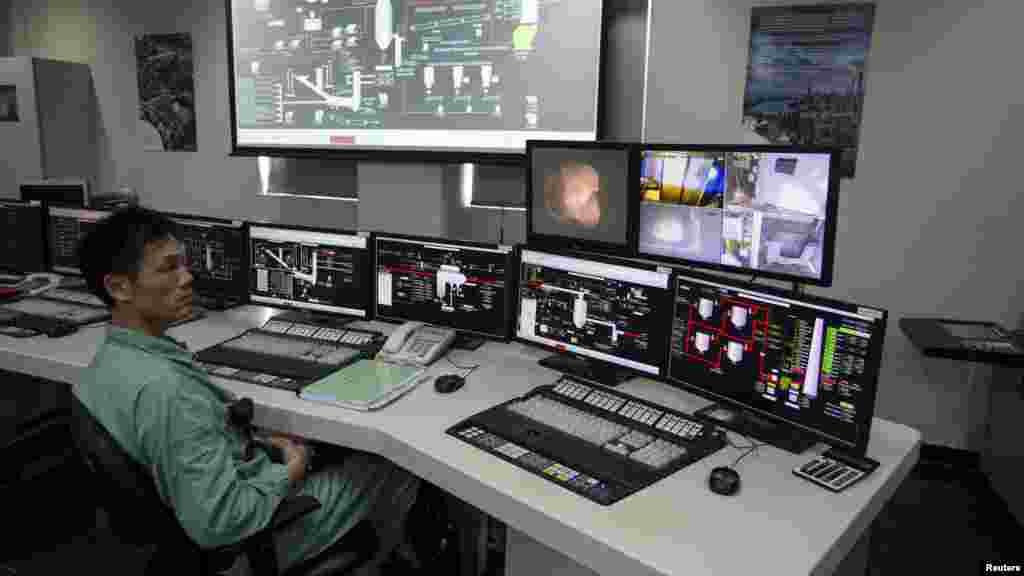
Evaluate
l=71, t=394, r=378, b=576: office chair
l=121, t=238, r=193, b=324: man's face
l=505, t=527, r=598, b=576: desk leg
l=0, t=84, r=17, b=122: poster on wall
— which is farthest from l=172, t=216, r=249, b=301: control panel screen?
l=0, t=84, r=17, b=122: poster on wall

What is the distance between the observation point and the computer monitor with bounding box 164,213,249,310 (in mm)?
2729

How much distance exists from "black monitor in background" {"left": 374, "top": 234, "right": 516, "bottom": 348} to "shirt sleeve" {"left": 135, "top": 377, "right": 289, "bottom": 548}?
40.0 inches

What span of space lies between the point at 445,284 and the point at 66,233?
1.90 metres

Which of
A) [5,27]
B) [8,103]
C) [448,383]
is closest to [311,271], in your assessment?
[448,383]

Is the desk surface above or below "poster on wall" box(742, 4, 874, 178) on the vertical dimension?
below

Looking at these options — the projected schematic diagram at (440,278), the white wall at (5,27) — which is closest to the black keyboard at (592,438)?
the projected schematic diagram at (440,278)

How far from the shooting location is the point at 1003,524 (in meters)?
2.74

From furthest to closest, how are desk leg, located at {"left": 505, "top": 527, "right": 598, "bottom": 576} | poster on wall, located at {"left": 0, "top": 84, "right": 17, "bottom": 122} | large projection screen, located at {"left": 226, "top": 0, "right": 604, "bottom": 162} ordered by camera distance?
1. poster on wall, located at {"left": 0, "top": 84, "right": 17, "bottom": 122}
2. large projection screen, located at {"left": 226, "top": 0, "right": 604, "bottom": 162}
3. desk leg, located at {"left": 505, "top": 527, "right": 598, "bottom": 576}

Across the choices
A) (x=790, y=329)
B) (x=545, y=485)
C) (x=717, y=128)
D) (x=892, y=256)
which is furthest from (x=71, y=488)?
(x=892, y=256)

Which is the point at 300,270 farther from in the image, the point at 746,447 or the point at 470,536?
the point at 746,447

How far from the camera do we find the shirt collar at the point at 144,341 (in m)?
1.54

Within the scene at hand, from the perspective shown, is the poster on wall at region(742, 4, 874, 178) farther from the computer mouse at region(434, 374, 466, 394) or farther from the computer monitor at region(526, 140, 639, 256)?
the computer mouse at region(434, 374, 466, 394)

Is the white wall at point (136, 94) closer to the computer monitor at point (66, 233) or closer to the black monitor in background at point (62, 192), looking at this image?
the black monitor in background at point (62, 192)

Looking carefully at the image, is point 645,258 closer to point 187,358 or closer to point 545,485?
point 545,485
